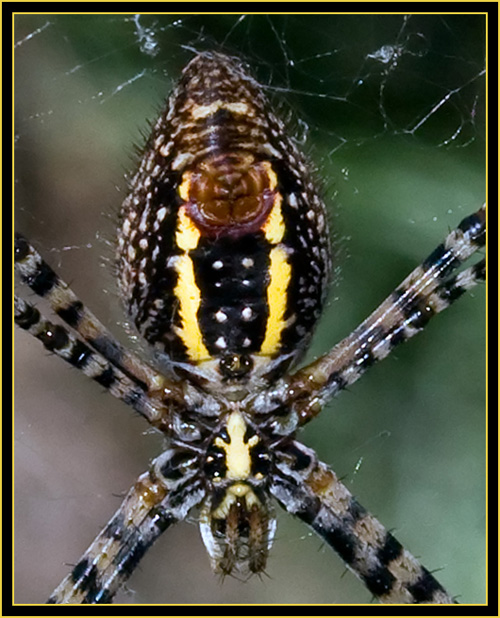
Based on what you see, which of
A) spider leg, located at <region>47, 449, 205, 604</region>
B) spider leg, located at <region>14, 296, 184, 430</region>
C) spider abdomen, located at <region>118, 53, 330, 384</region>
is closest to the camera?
spider abdomen, located at <region>118, 53, 330, 384</region>

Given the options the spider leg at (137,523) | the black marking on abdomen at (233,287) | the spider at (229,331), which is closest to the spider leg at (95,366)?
the spider at (229,331)

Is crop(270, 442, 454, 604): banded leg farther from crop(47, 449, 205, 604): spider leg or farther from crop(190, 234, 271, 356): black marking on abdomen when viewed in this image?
crop(190, 234, 271, 356): black marking on abdomen

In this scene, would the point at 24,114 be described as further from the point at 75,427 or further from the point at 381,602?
the point at 381,602

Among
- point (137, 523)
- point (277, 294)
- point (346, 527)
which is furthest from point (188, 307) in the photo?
point (346, 527)

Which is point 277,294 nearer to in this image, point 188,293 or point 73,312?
point 188,293

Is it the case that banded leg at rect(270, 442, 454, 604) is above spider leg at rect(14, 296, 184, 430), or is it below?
above

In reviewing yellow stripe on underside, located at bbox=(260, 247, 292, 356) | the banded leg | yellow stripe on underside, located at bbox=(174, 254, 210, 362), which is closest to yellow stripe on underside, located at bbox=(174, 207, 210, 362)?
yellow stripe on underside, located at bbox=(174, 254, 210, 362)

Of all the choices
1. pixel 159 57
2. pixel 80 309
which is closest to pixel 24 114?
pixel 159 57
